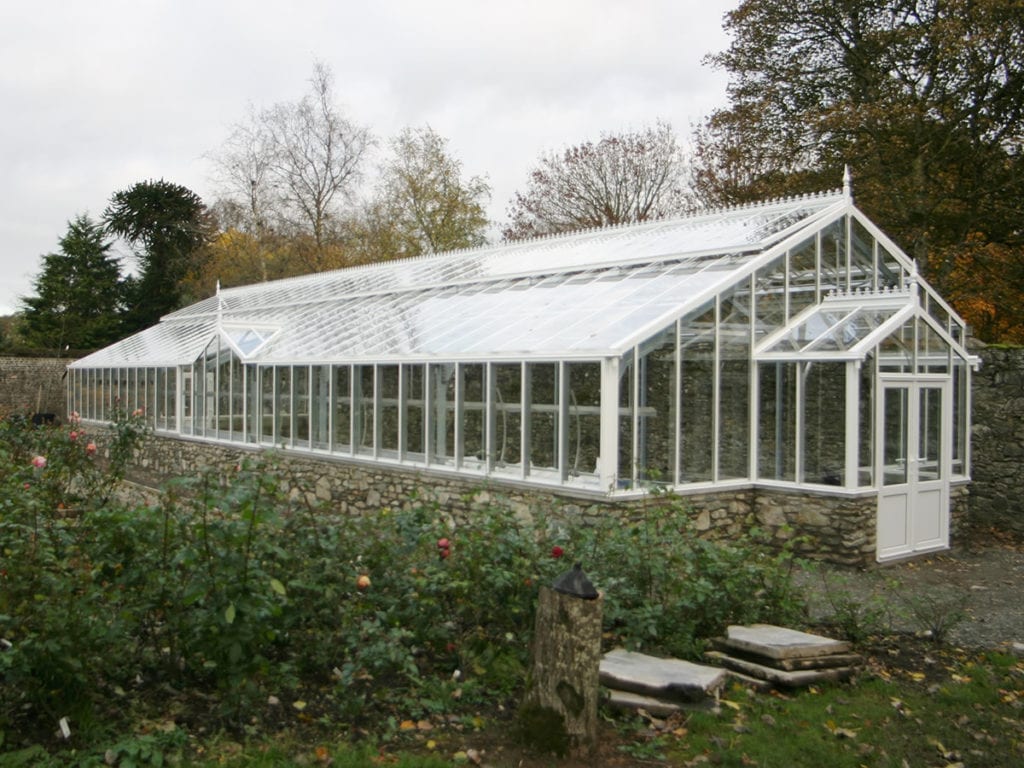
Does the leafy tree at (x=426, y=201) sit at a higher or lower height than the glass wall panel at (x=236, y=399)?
higher

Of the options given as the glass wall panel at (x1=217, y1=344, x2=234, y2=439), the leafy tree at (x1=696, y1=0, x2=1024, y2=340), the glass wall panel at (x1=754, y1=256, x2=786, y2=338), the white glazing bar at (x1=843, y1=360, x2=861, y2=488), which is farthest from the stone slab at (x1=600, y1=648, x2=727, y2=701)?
the leafy tree at (x1=696, y1=0, x2=1024, y2=340)

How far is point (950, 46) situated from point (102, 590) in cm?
1673

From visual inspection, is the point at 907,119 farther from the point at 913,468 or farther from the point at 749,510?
the point at 749,510

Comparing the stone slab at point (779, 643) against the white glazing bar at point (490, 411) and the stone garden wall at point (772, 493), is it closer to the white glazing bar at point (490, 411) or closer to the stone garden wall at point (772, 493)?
the stone garden wall at point (772, 493)

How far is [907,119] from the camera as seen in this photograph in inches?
666

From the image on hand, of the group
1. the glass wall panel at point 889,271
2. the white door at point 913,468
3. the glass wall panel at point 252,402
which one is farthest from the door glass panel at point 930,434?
the glass wall panel at point 252,402

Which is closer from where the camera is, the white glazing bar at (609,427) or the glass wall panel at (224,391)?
the white glazing bar at (609,427)

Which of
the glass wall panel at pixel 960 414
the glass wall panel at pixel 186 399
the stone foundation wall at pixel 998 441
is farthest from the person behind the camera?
the glass wall panel at pixel 186 399

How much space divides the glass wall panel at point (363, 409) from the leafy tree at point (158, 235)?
25076mm

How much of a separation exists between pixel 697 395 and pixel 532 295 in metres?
3.40

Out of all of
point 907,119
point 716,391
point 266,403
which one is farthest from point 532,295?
point 907,119

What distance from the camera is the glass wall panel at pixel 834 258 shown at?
11.4 metres

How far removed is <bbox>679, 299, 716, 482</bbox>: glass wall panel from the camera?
32.3ft

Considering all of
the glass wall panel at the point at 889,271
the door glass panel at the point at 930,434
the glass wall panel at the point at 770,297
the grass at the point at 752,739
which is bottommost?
the grass at the point at 752,739
